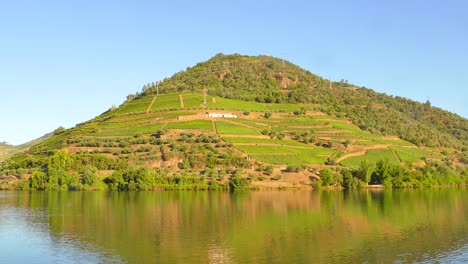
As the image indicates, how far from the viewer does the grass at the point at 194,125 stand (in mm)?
139750

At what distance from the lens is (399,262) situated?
3906cm

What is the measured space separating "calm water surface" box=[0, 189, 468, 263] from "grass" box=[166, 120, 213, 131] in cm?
5545

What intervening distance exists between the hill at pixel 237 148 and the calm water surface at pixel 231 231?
91.3 feet

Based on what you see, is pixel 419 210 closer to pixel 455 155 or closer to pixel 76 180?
pixel 76 180

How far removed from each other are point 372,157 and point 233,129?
38528 millimetres

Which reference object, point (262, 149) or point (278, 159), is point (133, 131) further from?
point (278, 159)

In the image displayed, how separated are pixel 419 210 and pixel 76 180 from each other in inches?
2832

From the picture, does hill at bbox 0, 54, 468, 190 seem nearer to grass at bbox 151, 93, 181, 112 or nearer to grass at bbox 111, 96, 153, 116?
grass at bbox 151, 93, 181, 112

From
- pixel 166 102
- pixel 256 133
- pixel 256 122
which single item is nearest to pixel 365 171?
pixel 256 133

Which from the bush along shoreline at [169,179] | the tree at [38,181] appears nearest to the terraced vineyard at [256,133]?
the bush along shoreline at [169,179]

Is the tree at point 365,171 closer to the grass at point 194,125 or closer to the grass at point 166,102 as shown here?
the grass at point 194,125

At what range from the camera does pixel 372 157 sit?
136m

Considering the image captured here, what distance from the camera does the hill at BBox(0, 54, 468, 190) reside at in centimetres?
11369

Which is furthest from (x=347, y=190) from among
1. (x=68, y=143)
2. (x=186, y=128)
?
(x=68, y=143)
